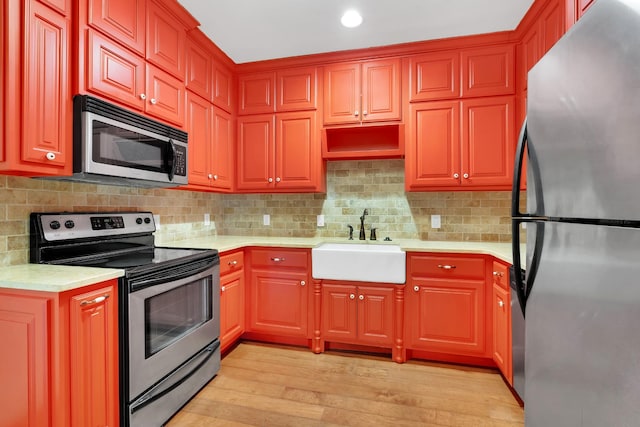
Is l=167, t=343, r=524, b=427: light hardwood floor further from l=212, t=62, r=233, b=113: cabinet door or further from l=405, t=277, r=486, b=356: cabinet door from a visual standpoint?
l=212, t=62, r=233, b=113: cabinet door

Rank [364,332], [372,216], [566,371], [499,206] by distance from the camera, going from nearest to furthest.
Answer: [566,371] → [364,332] → [499,206] → [372,216]

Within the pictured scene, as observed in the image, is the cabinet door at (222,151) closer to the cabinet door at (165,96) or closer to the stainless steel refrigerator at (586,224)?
the cabinet door at (165,96)

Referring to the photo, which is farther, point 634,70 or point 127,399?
point 127,399

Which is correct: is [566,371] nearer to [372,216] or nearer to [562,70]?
[562,70]

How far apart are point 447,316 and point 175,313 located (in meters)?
1.88

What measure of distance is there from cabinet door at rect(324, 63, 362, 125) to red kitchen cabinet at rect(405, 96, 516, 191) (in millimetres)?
510

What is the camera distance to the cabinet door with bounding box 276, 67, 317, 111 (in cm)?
288

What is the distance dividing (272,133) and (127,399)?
2251 millimetres

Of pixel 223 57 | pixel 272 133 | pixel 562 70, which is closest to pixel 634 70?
pixel 562 70

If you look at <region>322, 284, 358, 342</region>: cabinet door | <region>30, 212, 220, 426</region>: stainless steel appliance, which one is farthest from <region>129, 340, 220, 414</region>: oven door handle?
<region>322, 284, 358, 342</region>: cabinet door

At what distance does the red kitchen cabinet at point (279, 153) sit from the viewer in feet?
9.49

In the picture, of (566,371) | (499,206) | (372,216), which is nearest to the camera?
(566,371)

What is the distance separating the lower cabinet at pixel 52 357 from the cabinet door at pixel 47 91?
622 millimetres

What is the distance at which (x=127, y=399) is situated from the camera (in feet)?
4.87
